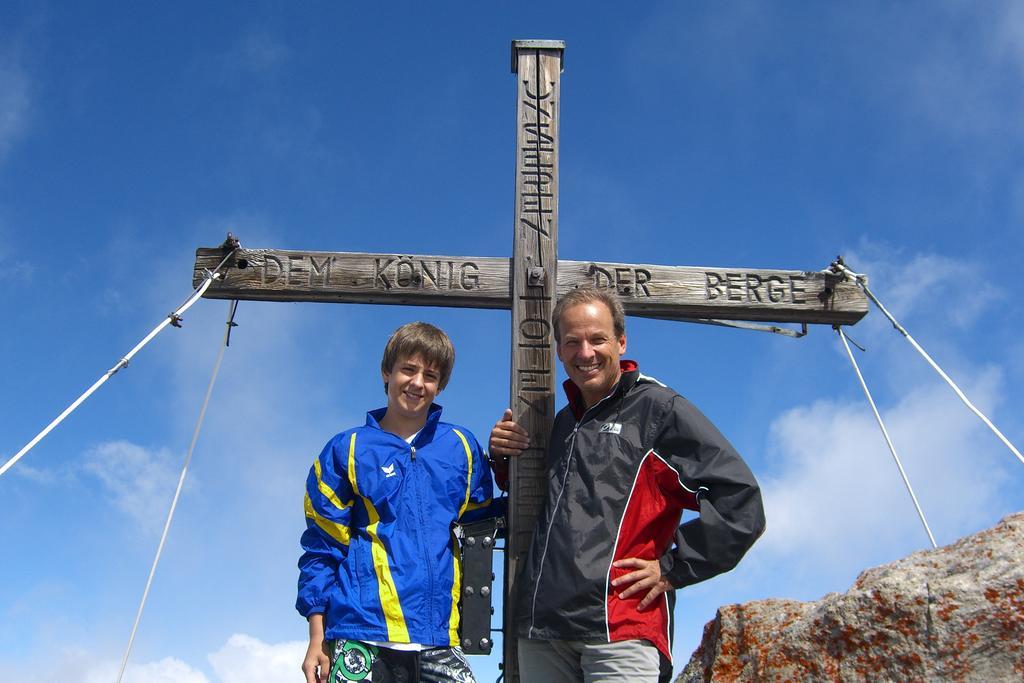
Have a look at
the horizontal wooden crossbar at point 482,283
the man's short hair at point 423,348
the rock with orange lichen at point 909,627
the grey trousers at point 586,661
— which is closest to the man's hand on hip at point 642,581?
the grey trousers at point 586,661

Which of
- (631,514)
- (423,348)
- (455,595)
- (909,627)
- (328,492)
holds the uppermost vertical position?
(423,348)

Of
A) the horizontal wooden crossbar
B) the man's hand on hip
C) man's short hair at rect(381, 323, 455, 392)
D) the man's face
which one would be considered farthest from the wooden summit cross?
the man's hand on hip

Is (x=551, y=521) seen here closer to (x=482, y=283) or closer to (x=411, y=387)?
(x=411, y=387)

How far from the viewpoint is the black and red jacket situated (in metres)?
3.05

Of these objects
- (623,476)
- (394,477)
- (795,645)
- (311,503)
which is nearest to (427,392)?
(394,477)

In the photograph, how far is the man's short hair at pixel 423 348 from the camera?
12.9ft

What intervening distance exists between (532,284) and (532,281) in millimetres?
16

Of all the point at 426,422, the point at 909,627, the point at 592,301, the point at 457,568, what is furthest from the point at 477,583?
the point at 909,627

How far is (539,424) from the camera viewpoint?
4.22 meters

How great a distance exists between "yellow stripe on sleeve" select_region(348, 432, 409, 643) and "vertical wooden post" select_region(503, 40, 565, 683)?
548 millimetres

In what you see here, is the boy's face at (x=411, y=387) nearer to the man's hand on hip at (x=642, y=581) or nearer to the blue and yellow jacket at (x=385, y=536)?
the blue and yellow jacket at (x=385, y=536)

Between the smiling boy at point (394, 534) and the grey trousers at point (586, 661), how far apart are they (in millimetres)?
396

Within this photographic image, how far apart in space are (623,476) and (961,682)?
53.7 inches

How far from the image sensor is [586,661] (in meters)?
3.08
